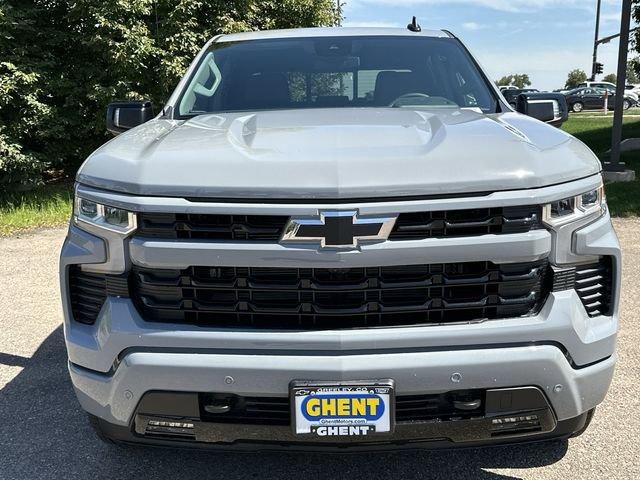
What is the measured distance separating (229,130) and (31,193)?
324 inches

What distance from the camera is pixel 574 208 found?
2145mm

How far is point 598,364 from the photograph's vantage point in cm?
218

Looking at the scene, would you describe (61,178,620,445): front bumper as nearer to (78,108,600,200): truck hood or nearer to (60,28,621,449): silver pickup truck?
(60,28,621,449): silver pickup truck

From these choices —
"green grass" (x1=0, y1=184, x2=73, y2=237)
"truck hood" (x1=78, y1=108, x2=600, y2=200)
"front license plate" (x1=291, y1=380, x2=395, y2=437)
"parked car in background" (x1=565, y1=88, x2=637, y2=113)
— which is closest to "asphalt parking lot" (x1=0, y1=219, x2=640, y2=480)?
"front license plate" (x1=291, y1=380, x2=395, y2=437)

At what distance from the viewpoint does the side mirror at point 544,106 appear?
344 cm

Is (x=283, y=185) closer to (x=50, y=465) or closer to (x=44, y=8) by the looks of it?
(x=50, y=465)

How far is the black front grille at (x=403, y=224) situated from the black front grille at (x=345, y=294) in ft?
0.39

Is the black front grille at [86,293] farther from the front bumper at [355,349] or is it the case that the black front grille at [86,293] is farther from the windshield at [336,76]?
the windshield at [336,76]

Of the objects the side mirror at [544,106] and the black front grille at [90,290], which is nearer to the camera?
the black front grille at [90,290]

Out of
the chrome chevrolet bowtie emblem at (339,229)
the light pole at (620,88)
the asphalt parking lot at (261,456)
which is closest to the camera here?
the chrome chevrolet bowtie emblem at (339,229)

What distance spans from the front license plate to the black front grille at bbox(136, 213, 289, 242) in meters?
0.49

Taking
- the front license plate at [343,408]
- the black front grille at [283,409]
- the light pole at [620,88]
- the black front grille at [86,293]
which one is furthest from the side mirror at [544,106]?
the light pole at [620,88]

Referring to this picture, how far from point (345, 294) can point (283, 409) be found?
43 centimetres

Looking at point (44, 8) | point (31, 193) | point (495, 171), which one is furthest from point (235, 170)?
point (44, 8)
